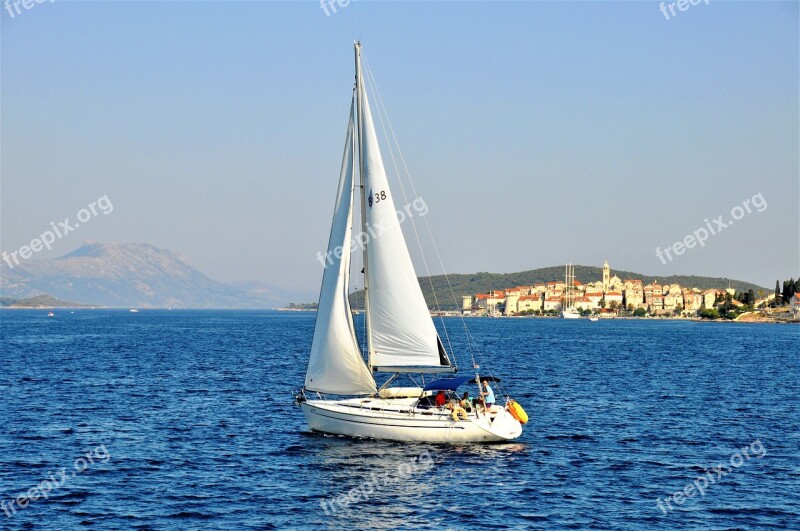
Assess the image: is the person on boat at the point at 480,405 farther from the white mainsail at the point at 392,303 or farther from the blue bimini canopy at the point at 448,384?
the white mainsail at the point at 392,303

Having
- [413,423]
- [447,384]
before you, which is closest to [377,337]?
[447,384]

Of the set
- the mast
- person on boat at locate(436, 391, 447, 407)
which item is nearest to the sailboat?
the mast

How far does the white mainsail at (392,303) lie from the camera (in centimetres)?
3634

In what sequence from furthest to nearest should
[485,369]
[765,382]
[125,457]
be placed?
1. [485,369]
2. [765,382]
3. [125,457]

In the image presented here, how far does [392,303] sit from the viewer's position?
36.8m

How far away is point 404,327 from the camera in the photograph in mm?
36938

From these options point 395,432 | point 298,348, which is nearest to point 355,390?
point 395,432

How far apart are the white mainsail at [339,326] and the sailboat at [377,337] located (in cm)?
4

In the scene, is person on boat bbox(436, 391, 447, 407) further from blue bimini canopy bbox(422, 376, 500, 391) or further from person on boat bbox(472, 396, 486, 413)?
person on boat bbox(472, 396, 486, 413)

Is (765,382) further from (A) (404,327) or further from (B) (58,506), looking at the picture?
(B) (58,506)

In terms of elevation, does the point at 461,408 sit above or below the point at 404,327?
below

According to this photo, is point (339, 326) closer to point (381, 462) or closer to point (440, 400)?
point (440, 400)

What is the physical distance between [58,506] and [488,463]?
15.2 meters

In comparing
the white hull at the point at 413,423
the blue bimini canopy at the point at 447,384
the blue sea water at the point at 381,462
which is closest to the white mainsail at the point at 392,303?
the blue bimini canopy at the point at 447,384
